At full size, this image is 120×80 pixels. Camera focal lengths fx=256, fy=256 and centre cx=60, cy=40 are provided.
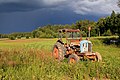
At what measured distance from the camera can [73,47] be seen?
675 inches

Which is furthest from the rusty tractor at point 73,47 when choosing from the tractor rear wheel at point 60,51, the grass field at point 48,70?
the grass field at point 48,70

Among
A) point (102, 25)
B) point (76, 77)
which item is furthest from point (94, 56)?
point (102, 25)

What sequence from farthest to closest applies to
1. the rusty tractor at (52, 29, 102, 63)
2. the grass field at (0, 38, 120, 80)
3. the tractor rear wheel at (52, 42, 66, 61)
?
1. the tractor rear wheel at (52, 42, 66, 61)
2. the rusty tractor at (52, 29, 102, 63)
3. the grass field at (0, 38, 120, 80)

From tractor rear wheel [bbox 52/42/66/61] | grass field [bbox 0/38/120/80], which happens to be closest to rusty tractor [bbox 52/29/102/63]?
tractor rear wheel [bbox 52/42/66/61]

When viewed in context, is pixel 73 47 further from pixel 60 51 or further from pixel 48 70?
pixel 48 70

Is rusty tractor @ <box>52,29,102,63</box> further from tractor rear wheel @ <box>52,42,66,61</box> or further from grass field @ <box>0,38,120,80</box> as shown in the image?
grass field @ <box>0,38,120,80</box>

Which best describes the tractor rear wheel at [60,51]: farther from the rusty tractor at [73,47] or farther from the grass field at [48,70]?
the grass field at [48,70]

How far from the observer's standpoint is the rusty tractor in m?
16.4

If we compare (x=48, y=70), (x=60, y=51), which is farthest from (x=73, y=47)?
(x=48, y=70)

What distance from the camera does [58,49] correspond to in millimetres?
17156

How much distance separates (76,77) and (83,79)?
311 millimetres

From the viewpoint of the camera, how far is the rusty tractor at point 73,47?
16.4m

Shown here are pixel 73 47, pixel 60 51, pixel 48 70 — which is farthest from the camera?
pixel 73 47

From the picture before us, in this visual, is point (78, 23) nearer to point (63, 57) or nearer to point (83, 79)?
point (63, 57)
